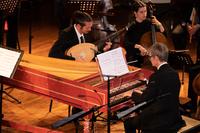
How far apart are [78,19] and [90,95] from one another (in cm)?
167

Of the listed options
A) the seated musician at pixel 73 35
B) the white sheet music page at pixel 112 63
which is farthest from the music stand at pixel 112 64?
the seated musician at pixel 73 35

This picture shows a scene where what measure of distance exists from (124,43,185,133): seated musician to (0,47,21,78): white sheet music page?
1276mm

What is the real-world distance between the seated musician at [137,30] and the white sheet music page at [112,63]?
5.55 feet

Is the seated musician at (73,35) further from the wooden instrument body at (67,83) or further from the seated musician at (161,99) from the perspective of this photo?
the seated musician at (161,99)

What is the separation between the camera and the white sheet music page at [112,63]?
4902 mm

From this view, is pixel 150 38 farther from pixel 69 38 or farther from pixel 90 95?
pixel 90 95

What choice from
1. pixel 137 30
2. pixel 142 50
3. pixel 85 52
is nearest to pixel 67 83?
pixel 85 52

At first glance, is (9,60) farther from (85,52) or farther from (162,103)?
(162,103)

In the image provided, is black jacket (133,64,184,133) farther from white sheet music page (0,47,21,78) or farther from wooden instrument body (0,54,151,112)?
white sheet music page (0,47,21,78)

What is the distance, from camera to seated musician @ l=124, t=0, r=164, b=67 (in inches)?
267

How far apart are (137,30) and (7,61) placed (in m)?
2.50

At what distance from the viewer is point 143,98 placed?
15.8 ft

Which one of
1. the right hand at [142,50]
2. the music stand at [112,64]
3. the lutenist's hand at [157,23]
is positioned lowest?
the right hand at [142,50]

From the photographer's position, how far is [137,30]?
6.87 metres
